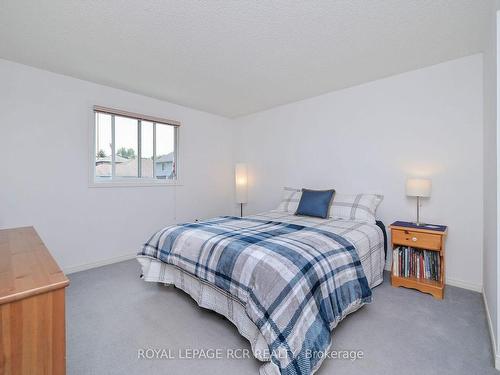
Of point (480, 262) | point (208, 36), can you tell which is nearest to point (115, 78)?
point (208, 36)

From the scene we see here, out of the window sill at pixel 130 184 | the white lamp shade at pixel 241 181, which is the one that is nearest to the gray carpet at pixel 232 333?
the window sill at pixel 130 184

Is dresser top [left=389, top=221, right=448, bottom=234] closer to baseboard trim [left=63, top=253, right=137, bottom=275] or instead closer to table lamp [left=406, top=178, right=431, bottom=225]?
table lamp [left=406, top=178, right=431, bottom=225]

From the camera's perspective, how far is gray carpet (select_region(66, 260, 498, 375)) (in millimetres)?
1496

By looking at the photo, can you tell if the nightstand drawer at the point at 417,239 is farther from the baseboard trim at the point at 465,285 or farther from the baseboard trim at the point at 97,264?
the baseboard trim at the point at 97,264

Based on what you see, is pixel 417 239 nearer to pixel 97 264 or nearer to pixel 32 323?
pixel 32 323

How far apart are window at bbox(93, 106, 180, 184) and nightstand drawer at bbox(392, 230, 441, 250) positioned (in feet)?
10.6

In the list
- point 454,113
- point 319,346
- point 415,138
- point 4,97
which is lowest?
point 319,346

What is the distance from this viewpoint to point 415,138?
9.29 ft

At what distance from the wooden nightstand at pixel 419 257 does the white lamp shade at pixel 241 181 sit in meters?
2.63

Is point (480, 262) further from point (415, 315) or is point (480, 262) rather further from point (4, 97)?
point (4, 97)

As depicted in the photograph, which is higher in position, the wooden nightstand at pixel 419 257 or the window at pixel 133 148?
the window at pixel 133 148

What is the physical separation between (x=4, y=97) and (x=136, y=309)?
2.60m

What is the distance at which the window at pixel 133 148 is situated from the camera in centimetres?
333

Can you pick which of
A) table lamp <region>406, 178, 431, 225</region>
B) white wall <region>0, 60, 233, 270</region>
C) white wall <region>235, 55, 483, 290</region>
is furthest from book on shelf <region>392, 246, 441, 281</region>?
white wall <region>0, 60, 233, 270</region>
